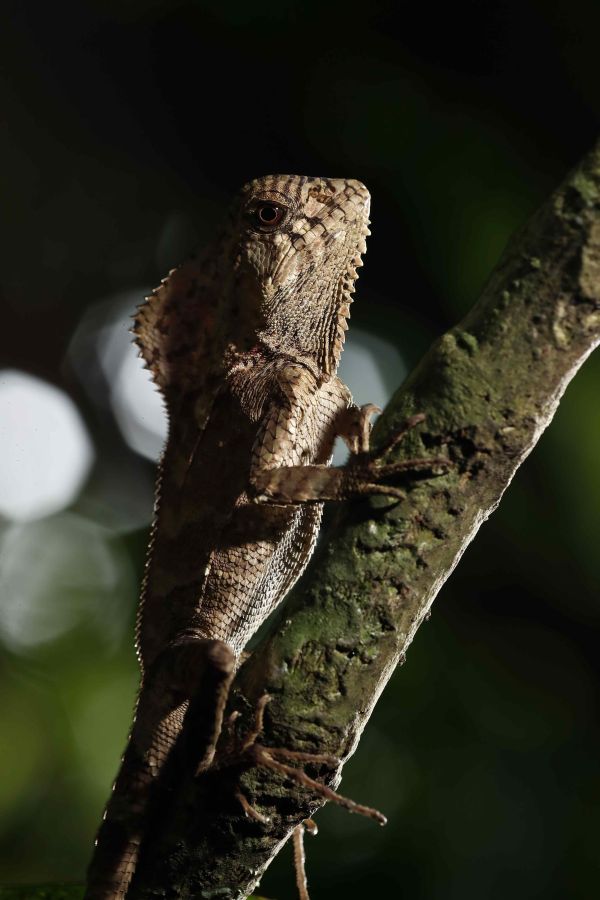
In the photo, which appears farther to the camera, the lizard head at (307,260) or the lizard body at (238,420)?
the lizard head at (307,260)

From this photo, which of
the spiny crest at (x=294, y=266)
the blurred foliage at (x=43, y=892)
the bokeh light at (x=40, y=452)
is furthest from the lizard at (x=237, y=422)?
the bokeh light at (x=40, y=452)

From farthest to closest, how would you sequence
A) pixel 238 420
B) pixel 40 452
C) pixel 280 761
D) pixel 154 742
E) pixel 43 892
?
1. pixel 40 452
2. pixel 238 420
3. pixel 154 742
4. pixel 43 892
5. pixel 280 761

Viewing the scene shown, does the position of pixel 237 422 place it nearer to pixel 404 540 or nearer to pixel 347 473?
pixel 347 473

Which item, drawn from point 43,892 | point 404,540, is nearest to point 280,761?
point 404,540

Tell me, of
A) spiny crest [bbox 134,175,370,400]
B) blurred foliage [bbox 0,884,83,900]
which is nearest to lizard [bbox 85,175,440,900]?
spiny crest [bbox 134,175,370,400]

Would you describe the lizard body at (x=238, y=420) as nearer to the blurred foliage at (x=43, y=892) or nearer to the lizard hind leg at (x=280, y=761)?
the blurred foliage at (x=43, y=892)

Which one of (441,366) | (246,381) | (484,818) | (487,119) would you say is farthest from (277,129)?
(484,818)
